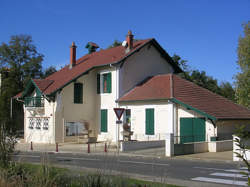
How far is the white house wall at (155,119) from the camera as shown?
2358 centimetres

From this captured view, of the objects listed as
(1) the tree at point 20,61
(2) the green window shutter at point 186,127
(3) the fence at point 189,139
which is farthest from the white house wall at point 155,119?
(1) the tree at point 20,61

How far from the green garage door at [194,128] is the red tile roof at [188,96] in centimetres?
102

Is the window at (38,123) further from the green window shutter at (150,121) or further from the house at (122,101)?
the green window shutter at (150,121)

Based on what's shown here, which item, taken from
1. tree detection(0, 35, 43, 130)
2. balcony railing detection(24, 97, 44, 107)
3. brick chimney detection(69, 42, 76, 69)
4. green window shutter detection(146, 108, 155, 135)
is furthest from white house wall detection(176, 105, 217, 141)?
tree detection(0, 35, 43, 130)

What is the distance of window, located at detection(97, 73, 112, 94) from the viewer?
27.9 m

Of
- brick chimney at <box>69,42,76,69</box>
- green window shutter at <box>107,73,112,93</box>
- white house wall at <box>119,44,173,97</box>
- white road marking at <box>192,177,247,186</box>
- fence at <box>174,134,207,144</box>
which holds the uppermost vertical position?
brick chimney at <box>69,42,76,69</box>

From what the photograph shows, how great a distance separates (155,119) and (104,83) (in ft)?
20.7

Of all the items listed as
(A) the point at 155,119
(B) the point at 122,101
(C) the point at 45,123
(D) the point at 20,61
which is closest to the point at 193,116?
(A) the point at 155,119

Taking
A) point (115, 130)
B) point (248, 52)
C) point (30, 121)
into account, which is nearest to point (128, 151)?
point (115, 130)

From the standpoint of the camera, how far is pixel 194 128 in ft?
71.7

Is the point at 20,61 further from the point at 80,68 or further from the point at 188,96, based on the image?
the point at 188,96

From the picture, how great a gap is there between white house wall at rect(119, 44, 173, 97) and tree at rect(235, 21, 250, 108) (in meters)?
6.67

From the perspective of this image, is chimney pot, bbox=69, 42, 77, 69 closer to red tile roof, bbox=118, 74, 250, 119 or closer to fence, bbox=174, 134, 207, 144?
red tile roof, bbox=118, 74, 250, 119

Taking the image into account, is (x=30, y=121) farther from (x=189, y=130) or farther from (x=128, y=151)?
(x=189, y=130)
